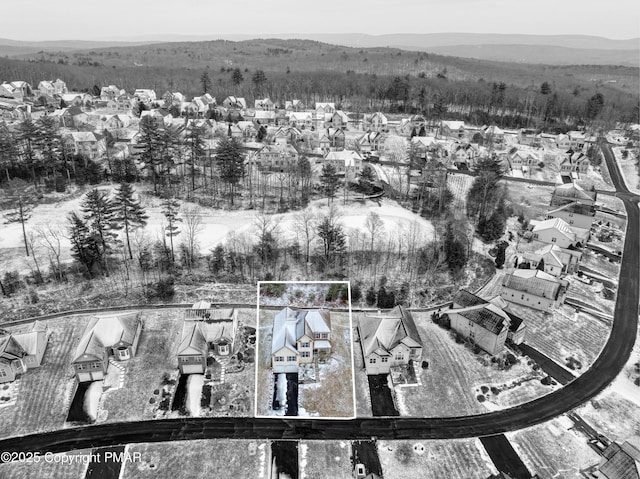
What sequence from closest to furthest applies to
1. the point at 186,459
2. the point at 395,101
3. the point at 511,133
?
the point at 186,459, the point at 511,133, the point at 395,101

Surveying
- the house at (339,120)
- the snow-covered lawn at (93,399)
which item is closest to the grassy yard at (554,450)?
the snow-covered lawn at (93,399)

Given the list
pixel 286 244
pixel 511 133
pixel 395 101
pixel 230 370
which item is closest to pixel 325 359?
pixel 230 370

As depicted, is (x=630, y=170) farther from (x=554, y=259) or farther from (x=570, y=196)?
(x=554, y=259)

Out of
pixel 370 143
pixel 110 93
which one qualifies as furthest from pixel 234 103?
pixel 370 143

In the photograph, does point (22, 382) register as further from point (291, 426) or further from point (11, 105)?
point (11, 105)

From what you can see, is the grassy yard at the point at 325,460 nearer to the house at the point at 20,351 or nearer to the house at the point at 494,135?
the house at the point at 20,351

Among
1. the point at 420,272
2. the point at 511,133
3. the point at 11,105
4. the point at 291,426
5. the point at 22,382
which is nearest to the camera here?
the point at 291,426

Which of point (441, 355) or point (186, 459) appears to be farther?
point (441, 355)
